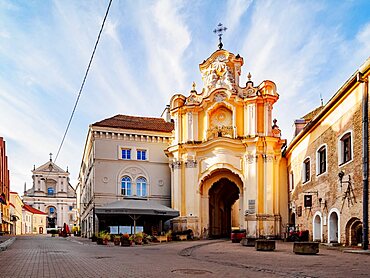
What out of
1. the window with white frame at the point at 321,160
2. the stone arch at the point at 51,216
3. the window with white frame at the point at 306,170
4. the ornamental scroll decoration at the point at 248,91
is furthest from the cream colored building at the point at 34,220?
the window with white frame at the point at 321,160

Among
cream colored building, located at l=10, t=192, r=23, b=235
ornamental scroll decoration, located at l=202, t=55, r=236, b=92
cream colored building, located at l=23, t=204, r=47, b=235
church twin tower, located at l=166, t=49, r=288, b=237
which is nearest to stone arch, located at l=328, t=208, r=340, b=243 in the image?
church twin tower, located at l=166, t=49, r=288, b=237

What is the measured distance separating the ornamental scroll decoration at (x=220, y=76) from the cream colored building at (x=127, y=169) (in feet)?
20.9

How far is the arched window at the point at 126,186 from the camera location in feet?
129

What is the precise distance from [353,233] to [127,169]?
73.4 feet

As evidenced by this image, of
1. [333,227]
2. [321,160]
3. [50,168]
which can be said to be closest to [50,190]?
[50,168]

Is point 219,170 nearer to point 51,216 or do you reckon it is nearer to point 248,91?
point 248,91

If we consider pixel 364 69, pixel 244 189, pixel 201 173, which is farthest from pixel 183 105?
pixel 364 69

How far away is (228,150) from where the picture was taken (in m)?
36.4

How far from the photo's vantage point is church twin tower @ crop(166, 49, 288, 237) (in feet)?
118

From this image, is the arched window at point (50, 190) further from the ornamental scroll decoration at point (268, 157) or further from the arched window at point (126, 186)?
the ornamental scroll decoration at point (268, 157)

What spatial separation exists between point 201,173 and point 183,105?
5.91m

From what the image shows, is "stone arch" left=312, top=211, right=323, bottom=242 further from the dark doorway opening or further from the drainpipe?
the dark doorway opening

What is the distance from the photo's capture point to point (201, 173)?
37.2 m

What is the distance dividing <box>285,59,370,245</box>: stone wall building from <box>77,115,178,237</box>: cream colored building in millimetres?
13309
